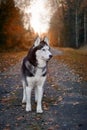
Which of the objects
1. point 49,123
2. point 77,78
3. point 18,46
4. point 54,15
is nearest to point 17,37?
point 18,46

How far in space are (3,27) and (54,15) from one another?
A: 2788 centimetres

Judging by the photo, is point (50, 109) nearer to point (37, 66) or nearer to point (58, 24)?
point (37, 66)

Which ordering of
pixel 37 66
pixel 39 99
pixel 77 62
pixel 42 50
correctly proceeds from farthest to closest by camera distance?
pixel 77 62
pixel 39 99
pixel 37 66
pixel 42 50

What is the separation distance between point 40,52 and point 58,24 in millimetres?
60215

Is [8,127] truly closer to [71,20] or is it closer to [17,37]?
[17,37]

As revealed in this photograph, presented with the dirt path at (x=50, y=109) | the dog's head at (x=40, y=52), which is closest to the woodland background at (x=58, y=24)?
the dirt path at (x=50, y=109)

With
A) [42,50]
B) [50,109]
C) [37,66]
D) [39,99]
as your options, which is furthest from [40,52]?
[50,109]

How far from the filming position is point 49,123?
8.68m

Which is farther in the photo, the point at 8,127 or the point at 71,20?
the point at 71,20

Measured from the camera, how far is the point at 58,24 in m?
69.1

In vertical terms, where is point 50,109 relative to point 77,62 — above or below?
above

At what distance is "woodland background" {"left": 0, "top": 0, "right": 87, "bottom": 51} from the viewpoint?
47.7m

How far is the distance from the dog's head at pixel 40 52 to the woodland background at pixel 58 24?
123 feet

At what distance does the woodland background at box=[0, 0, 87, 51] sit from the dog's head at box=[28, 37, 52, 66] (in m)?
37.4
